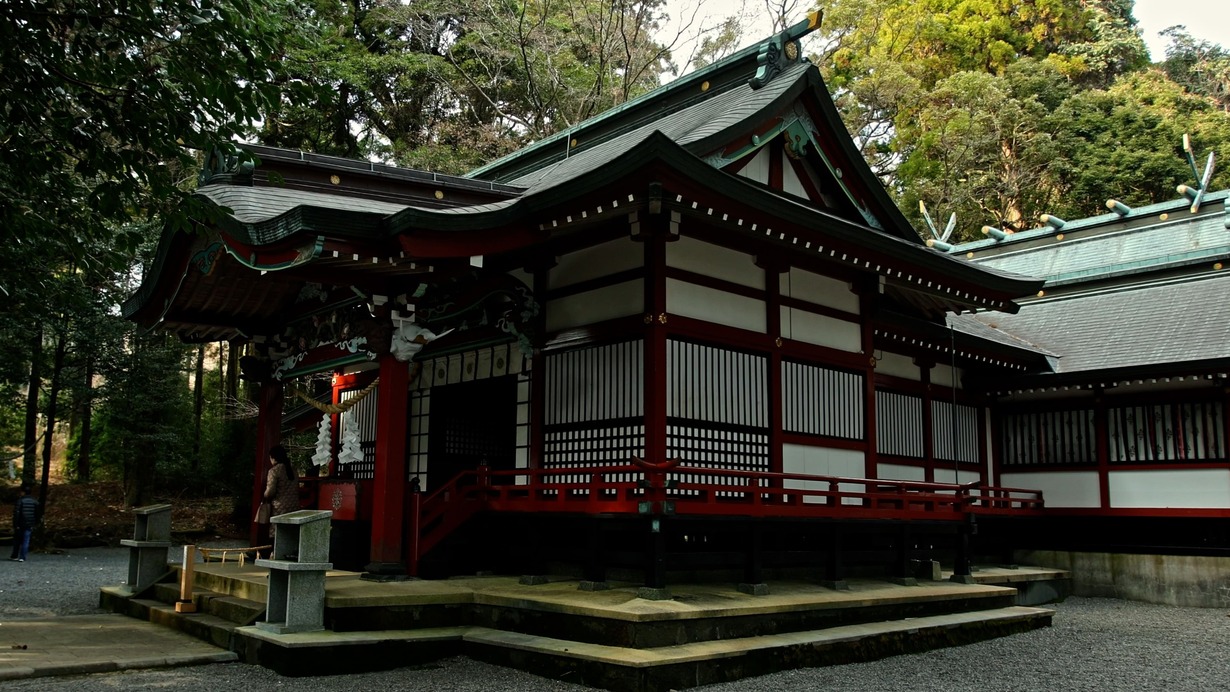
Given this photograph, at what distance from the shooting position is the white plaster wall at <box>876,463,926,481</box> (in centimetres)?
1445

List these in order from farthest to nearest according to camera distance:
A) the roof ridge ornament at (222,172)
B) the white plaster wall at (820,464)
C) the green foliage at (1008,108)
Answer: the green foliage at (1008,108), the white plaster wall at (820,464), the roof ridge ornament at (222,172)

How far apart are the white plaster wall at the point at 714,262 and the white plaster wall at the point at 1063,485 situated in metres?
6.44

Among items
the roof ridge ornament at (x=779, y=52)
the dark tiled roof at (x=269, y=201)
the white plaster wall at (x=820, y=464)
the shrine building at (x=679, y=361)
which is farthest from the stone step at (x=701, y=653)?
the roof ridge ornament at (x=779, y=52)

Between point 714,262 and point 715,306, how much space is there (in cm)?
54

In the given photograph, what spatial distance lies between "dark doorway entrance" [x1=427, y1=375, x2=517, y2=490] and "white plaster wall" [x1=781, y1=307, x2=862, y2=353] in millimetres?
3803

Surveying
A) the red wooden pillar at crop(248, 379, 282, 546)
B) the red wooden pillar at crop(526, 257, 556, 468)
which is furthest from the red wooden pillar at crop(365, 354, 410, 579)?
the red wooden pillar at crop(248, 379, 282, 546)

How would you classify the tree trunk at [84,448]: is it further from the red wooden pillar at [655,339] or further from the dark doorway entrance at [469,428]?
the red wooden pillar at [655,339]

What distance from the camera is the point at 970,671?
9.01m

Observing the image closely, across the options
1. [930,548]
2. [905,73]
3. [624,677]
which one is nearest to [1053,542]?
[930,548]

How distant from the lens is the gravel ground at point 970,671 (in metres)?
7.76

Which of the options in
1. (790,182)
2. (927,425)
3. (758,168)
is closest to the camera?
(758,168)

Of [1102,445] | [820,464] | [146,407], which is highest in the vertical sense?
[146,407]

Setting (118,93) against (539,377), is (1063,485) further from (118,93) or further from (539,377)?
(118,93)

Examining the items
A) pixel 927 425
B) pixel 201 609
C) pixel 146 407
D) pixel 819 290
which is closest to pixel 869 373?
pixel 819 290
